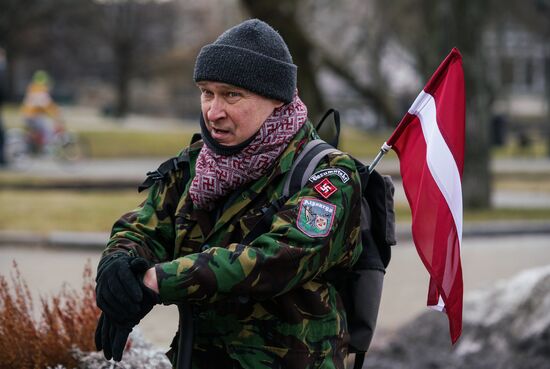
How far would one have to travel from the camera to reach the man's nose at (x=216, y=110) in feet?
9.21

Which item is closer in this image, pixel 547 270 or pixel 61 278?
pixel 547 270

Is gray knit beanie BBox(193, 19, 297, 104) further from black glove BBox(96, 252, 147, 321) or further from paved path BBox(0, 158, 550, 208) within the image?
paved path BBox(0, 158, 550, 208)

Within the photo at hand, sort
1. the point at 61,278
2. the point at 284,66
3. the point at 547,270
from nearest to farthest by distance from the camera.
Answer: the point at 284,66 < the point at 547,270 < the point at 61,278

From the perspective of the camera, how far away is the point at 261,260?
264 cm

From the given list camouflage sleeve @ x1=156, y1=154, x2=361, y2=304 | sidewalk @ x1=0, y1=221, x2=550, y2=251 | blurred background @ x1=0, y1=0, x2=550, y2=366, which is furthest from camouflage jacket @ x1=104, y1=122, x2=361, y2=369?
sidewalk @ x1=0, y1=221, x2=550, y2=251

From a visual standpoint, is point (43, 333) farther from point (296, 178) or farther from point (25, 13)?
point (25, 13)

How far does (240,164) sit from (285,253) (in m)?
0.29

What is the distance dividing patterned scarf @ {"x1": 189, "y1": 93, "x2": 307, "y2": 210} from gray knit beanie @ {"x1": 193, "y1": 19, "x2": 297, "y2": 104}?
0.29 ft

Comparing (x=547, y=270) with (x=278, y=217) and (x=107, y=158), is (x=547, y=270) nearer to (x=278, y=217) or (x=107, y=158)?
(x=278, y=217)

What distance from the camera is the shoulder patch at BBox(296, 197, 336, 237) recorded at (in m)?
2.71

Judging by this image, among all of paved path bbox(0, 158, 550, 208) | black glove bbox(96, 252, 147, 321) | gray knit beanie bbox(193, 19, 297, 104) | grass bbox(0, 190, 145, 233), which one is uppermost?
paved path bbox(0, 158, 550, 208)

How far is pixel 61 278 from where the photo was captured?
30.9 feet

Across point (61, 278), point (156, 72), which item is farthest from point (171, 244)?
point (156, 72)

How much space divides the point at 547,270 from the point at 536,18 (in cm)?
3574
